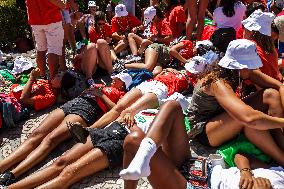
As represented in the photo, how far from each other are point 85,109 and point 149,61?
1764 millimetres

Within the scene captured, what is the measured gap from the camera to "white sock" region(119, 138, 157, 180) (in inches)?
111

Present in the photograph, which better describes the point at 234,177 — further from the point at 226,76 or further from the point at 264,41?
the point at 264,41

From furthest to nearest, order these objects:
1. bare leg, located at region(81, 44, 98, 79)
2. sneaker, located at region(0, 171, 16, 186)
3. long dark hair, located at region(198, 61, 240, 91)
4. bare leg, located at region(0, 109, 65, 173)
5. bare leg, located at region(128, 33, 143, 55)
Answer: bare leg, located at region(128, 33, 143, 55) < bare leg, located at region(81, 44, 98, 79) < bare leg, located at region(0, 109, 65, 173) < sneaker, located at region(0, 171, 16, 186) < long dark hair, located at region(198, 61, 240, 91)

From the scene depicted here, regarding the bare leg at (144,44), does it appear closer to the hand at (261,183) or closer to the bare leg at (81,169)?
the bare leg at (81,169)

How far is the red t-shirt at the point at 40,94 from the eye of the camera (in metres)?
5.67

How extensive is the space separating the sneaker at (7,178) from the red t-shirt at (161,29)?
399cm

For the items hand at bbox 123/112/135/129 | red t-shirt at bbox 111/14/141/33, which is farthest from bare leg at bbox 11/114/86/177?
red t-shirt at bbox 111/14/141/33

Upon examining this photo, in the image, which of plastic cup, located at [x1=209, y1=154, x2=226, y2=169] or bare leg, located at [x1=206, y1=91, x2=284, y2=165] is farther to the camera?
bare leg, located at [x1=206, y1=91, x2=284, y2=165]

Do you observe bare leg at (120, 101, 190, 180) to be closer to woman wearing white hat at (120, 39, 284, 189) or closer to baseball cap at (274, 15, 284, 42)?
woman wearing white hat at (120, 39, 284, 189)

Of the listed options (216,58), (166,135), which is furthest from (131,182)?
(216,58)

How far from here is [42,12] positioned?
607 centimetres

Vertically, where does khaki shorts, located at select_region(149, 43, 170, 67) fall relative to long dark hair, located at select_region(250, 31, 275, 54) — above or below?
below

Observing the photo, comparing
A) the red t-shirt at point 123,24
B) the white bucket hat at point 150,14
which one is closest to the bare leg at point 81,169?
the white bucket hat at point 150,14

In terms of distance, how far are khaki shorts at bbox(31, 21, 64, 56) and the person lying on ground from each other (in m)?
1.38
